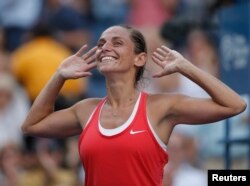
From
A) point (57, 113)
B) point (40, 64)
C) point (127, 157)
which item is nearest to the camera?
point (127, 157)

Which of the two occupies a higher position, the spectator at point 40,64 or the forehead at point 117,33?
the spectator at point 40,64

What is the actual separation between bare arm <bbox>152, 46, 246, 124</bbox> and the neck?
27 centimetres

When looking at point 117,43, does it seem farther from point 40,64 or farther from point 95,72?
point 95,72

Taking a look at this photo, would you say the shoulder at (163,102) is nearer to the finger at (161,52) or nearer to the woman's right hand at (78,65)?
the finger at (161,52)

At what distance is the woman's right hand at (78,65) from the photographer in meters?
6.93

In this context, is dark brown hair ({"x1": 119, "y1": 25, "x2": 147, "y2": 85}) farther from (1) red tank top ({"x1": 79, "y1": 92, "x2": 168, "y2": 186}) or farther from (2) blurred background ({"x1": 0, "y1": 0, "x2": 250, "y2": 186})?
(2) blurred background ({"x1": 0, "y1": 0, "x2": 250, "y2": 186})

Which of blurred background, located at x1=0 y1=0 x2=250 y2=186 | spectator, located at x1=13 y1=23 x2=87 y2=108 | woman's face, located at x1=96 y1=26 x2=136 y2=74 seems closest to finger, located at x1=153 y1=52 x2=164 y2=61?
woman's face, located at x1=96 y1=26 x2=136 y2=74

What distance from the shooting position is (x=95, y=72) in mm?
11750

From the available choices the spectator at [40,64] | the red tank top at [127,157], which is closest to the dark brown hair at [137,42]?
the red tank top at [127,157]

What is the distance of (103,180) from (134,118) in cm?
42

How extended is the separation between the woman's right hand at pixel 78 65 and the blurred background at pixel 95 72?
1467 millimetres

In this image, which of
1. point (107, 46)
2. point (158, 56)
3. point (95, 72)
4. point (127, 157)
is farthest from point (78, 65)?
point (95, 72)

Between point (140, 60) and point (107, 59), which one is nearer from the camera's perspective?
point (107, 59)

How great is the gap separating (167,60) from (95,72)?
5.07 m
